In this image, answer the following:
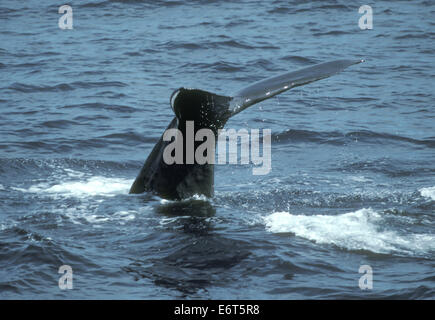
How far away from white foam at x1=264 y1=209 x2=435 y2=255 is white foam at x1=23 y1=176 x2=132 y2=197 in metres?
1.93

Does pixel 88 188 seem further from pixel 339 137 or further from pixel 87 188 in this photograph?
pixel 339 137

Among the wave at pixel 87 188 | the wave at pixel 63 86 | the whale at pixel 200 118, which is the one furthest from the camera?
the wave at pixel 63 86

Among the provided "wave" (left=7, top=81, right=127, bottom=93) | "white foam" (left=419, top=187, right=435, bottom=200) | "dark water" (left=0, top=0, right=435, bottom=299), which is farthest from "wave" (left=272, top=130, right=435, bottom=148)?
"wave" (left=7, top=81, right=127, bottom=93)

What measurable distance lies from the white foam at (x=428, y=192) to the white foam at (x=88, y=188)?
3309 mm

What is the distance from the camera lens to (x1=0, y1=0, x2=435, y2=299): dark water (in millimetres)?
6164

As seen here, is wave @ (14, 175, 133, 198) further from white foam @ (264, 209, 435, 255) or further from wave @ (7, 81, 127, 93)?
wave @ (7, 81, 127, 93)

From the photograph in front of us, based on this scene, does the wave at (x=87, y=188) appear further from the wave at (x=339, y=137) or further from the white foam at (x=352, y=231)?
the wave at (x=339, y=137)

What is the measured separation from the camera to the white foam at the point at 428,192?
27.6 ft

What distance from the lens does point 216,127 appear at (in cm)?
728

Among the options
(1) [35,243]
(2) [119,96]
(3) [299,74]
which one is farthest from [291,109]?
(1) [35,243]

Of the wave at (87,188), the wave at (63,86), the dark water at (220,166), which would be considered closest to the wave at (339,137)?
the dark water at (220,166)

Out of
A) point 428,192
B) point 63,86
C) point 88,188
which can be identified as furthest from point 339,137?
point 63,86

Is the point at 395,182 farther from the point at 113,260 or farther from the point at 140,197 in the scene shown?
the point at 113,260

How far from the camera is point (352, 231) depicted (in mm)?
7121
